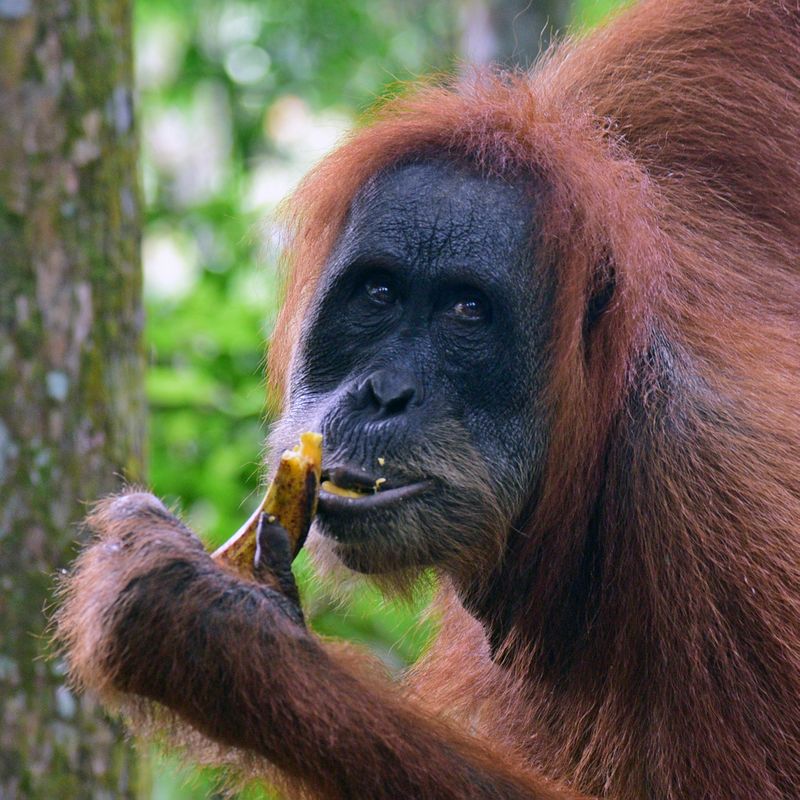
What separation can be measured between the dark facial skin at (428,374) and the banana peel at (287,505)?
0.24 m

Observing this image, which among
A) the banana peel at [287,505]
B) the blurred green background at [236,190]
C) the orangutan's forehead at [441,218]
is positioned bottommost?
the blurred green background at [236,190]

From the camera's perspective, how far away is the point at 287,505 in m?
3.16

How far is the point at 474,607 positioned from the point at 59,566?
53.3 inches

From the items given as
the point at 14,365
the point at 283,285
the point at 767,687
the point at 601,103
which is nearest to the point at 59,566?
the point at 14,365

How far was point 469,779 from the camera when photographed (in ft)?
10.9

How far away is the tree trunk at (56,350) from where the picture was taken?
4.02 meters

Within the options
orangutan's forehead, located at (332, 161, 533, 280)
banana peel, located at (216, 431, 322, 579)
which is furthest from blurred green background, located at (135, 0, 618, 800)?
orangutan's forehead, located at (332, 161, 533, 280)

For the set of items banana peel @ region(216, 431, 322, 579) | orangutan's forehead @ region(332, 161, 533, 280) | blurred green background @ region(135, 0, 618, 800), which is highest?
orangutan's forehead @ region(332, 161, 533, 280)

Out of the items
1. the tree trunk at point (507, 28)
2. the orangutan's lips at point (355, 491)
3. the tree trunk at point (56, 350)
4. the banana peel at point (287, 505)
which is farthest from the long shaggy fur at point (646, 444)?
the tree trunk at point (507, 28)

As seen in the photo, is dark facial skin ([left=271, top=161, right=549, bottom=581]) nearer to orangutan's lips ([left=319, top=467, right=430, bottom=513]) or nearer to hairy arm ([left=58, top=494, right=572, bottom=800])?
orangutan's lips ([left=319, top=467, right=430, bottom=513])

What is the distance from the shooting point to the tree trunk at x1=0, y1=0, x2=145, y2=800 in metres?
4.02

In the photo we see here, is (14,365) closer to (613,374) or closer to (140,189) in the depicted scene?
(140,189)

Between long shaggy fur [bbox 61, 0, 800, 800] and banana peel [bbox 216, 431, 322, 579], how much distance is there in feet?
0.46

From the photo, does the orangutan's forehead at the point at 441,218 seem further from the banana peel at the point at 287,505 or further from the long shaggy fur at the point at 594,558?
the banana peel at the point at 287,505
